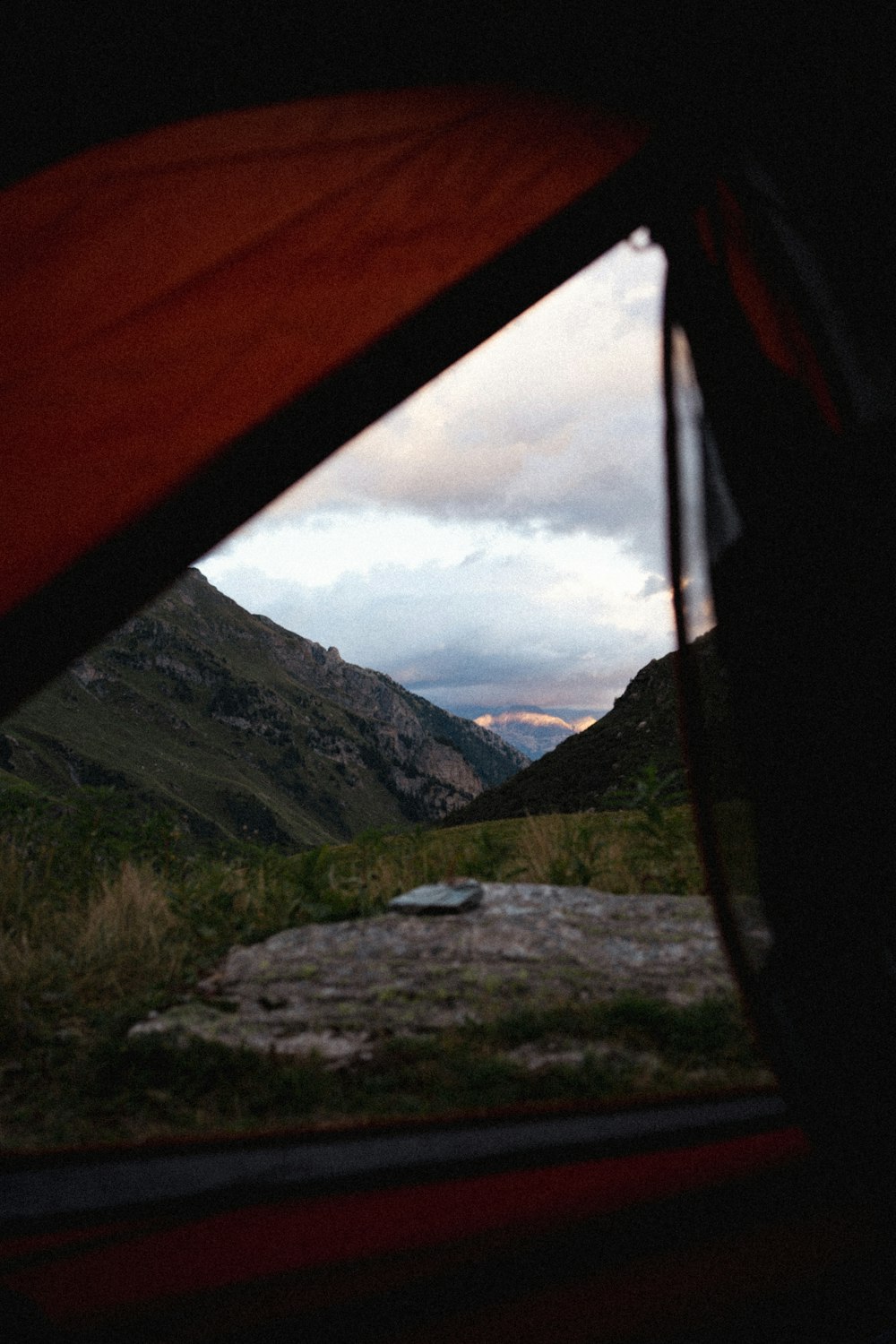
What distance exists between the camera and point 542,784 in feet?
50.2

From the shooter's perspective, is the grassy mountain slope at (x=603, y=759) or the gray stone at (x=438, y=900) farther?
the grassy mountain slope at (x=603, y=759)

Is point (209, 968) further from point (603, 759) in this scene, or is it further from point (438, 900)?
point (603, 759)

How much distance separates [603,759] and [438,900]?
11.5 meters

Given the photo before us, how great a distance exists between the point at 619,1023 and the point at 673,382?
2.45 m

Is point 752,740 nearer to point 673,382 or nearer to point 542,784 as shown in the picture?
point 673,382

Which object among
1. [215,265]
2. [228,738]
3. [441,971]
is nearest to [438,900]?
[441,971]

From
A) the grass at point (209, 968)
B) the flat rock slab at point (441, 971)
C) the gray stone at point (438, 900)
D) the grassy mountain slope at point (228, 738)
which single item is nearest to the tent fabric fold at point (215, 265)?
the grass at point (209, 968)

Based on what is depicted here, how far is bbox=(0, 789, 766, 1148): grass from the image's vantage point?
7.18 feet

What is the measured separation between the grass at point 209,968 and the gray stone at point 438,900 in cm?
26

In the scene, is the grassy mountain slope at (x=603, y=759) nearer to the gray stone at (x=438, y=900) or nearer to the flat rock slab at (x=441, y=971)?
the gray stone at (x=438, y=900)

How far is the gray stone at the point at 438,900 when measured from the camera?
161 inches

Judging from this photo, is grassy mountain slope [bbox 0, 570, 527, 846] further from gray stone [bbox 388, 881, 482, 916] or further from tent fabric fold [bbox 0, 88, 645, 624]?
tent fabric fold [bbox 0, 88, 645, 624]

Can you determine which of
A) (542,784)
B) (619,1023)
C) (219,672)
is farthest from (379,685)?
(619,1023)

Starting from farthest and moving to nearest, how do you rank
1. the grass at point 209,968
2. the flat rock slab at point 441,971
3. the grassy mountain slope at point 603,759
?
the grassy mountain slope at point 603,759 < the flat rock slab at point 441,971 < the grass at point 209,968
